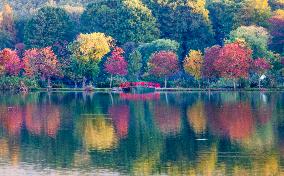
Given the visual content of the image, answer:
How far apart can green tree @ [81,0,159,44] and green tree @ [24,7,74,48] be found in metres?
3.49

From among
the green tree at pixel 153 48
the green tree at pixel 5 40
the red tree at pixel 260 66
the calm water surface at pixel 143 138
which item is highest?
the green tree at pixel 5 40

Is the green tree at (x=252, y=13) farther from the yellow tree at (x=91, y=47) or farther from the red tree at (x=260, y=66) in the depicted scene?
the yellow tree at (x=91, y=47)

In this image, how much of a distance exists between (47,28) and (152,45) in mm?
14387

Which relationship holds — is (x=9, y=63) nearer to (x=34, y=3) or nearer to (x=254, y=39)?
(x=254, y=39)

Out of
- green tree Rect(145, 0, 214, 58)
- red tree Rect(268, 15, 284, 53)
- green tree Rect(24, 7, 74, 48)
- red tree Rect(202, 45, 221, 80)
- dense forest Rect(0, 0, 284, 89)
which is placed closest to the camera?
red tree Rect(202, 45, 221, 80)

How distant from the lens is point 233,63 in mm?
80688

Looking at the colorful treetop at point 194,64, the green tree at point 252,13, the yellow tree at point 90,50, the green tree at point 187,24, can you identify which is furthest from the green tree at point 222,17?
the yellow tree at point 90,50

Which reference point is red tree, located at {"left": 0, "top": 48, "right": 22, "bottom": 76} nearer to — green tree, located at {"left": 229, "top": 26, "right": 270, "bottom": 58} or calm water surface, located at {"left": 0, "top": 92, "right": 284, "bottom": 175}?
green tree, located at {"left": 229, "top": 26, "right": 270, "bottom": 58}

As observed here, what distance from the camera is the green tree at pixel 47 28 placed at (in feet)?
319

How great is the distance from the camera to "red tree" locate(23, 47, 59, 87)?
292 ft

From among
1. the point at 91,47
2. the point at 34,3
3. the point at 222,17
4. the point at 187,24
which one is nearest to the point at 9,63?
the point at 91,47

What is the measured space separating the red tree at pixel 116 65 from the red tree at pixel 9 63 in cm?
1034

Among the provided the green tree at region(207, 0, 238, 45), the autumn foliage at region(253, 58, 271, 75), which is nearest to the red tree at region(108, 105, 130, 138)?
the autumn foliage at region(253, 58, 271, 75)

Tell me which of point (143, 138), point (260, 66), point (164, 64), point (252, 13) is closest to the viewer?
point (143, 138)
